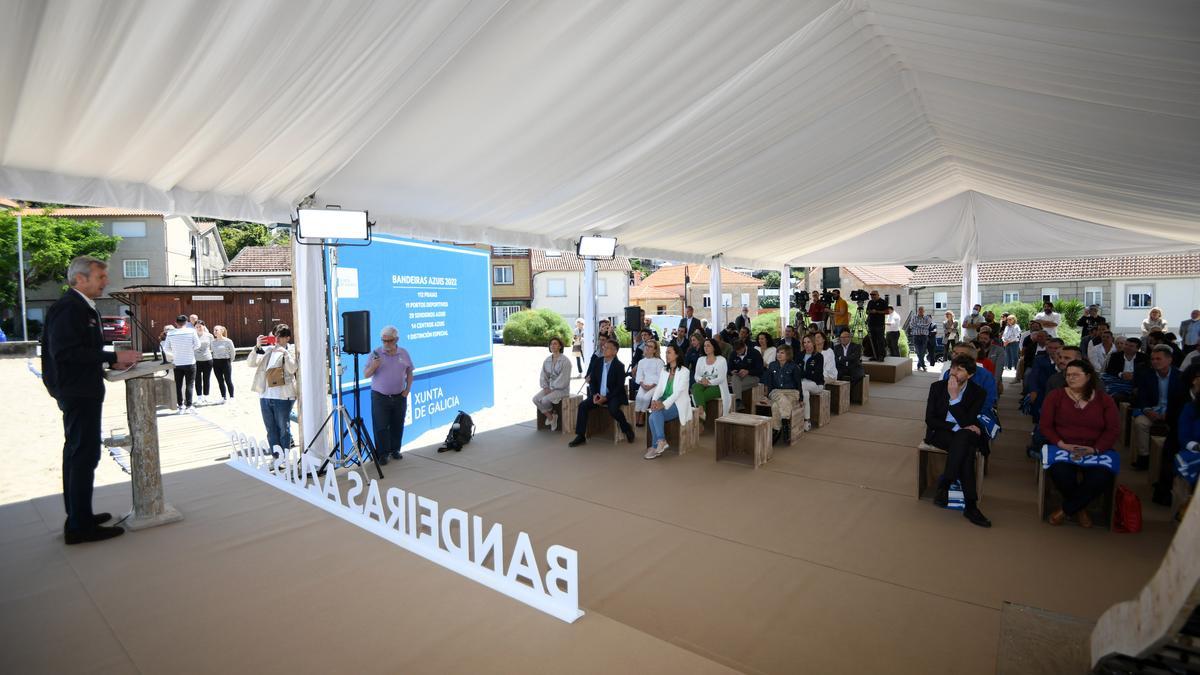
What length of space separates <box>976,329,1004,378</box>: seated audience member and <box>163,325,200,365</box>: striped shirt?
36.4 feet

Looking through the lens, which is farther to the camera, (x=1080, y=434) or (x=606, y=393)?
(x=606, y=393)

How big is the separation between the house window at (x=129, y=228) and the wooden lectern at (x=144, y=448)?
30482 mm

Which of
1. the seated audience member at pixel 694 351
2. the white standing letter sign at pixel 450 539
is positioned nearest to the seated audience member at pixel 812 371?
the seated audience member at pixel 694 351

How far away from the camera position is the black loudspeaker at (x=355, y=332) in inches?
207

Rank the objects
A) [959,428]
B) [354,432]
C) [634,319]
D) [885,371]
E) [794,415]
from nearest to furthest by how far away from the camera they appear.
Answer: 1. [959,428]
2. [354,432]
3. [794,415]
4. [634,319]
5. [885,371]

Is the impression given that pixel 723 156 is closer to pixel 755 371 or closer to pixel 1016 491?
pixel 755 371

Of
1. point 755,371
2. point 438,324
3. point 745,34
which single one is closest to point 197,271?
point 438,324

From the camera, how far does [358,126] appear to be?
4.13 meters

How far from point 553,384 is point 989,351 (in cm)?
639

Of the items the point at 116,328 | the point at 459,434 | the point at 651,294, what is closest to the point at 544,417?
the point at 459,434

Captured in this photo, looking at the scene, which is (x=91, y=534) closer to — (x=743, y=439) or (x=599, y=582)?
(x=599, y=582)

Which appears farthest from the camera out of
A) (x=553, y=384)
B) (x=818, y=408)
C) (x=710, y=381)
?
(x=818, y=408)

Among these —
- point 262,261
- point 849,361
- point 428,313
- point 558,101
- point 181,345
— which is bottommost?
point 849,361

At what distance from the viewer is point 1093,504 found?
428cm
